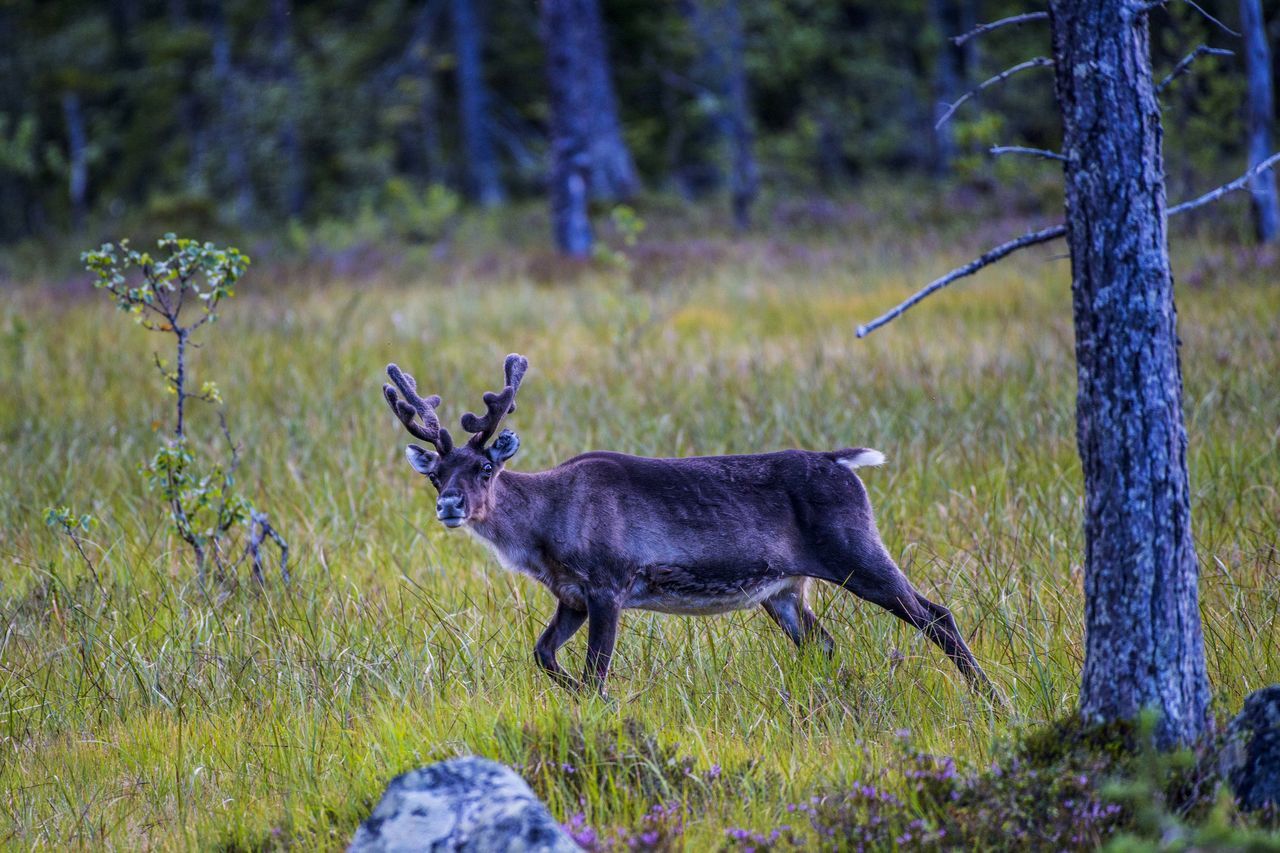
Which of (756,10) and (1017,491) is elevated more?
(756,10)

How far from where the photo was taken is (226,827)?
151 inches

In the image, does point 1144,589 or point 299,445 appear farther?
point 299,445

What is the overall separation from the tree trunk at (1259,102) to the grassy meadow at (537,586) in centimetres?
237

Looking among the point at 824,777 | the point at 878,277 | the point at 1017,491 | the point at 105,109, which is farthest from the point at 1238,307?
the point at 105,109

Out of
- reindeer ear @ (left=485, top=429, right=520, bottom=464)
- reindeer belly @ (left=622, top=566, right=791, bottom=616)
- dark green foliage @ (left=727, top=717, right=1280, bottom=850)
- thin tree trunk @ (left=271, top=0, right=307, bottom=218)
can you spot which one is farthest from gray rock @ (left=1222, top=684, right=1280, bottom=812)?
thin tree trunk @ (left=271, top=0, right=307, bottom=218)

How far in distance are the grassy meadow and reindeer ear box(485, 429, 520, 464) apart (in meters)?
0.72

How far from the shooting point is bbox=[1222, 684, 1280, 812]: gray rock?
3.44m

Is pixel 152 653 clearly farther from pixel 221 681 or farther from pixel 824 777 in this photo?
pixel 824 777

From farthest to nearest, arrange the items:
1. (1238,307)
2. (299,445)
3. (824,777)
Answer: (1238,307), (299,445), (824,777)

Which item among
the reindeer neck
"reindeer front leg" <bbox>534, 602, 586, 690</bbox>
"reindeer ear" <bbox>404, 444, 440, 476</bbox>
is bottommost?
"reindeer front leg" <bbox>534, 602, 586, 690</bbox>

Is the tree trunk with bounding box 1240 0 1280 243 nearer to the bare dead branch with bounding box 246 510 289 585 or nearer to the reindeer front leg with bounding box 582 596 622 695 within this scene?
the reindeer front leg with bounding box 582 596 622 695

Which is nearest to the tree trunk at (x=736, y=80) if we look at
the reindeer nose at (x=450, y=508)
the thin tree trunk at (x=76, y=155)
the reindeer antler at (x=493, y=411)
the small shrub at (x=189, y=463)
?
the small shrub at (x=189, y=463)

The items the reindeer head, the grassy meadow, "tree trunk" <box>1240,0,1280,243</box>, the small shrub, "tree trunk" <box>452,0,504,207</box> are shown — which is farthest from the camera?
"tree trunk" <box>452,0,504,207</box>

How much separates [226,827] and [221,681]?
48.2 inches
